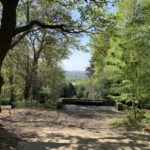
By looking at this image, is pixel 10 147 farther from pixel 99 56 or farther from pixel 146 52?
pixel 99 56

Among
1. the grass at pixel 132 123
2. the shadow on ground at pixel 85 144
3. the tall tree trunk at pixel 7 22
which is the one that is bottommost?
the shadow on ground at pixel 85 144

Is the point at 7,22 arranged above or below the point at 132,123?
above

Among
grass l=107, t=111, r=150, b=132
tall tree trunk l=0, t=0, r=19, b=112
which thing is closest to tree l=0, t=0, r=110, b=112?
tall tree trunk l=0, t=0, r=19, b=112

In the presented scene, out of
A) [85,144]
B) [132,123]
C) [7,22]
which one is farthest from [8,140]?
[132,123]

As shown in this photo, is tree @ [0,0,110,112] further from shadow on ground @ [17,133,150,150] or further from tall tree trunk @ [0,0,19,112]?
shadow on ground @ [17,133,150,150]

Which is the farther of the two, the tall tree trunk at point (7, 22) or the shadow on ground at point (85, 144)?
the tall tree trunk at point (7, 22)

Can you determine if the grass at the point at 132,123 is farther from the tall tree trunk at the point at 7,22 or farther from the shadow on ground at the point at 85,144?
the tall tree trunk at the point at 7,22

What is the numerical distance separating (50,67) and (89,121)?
20.3m

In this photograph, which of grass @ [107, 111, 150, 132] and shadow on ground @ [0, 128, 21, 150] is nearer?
shadow on ground @ [0, 128, 21, 150]

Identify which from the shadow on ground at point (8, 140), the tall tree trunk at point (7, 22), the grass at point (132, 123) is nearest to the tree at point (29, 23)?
the tall tree trunk at point (7, 22)

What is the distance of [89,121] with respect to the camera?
1728cm

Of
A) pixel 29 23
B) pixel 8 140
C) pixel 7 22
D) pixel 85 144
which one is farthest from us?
pixel 29 23

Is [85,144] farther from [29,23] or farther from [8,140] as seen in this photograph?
[29,23]

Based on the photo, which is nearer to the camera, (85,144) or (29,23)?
(85,144)
